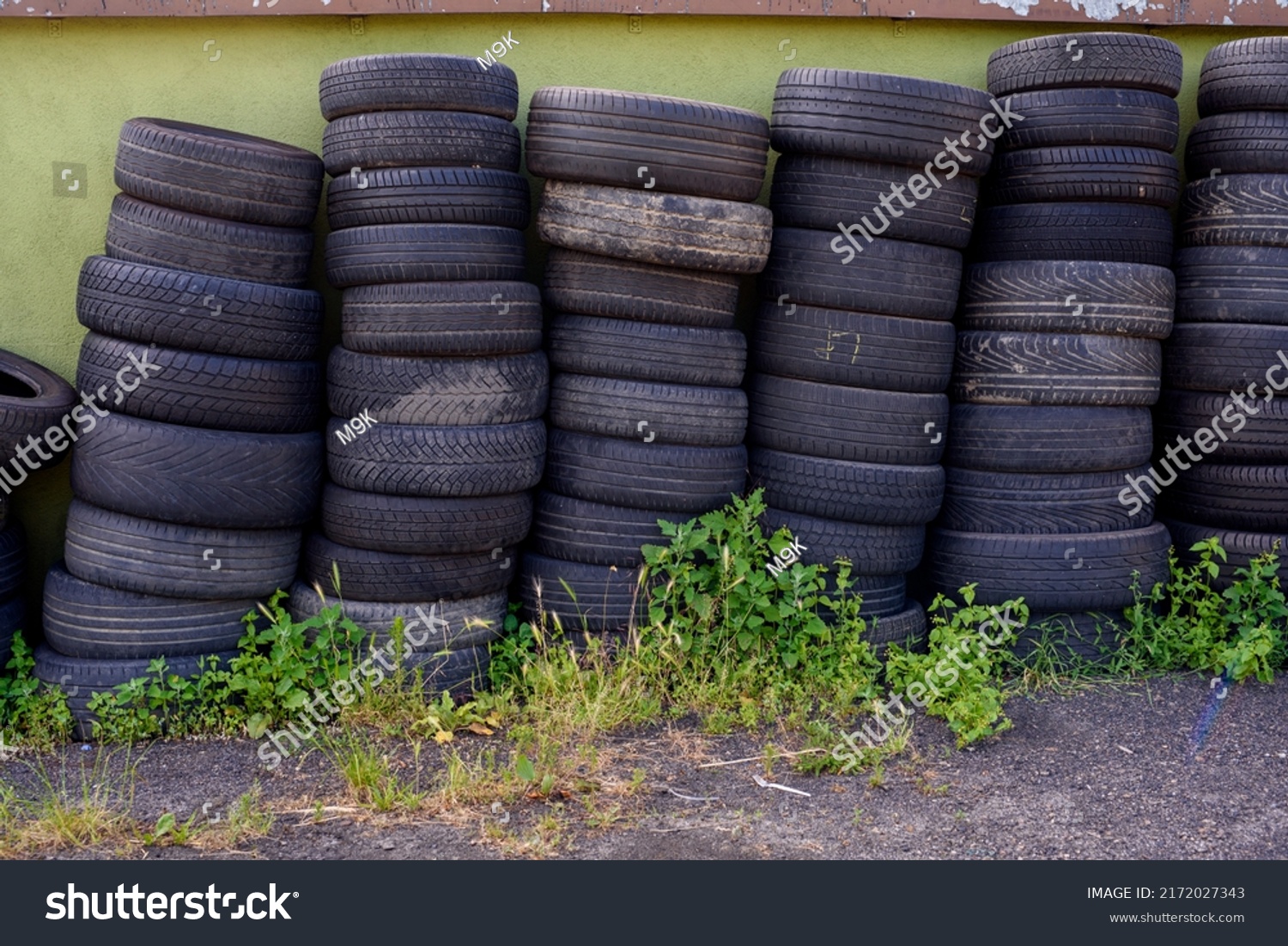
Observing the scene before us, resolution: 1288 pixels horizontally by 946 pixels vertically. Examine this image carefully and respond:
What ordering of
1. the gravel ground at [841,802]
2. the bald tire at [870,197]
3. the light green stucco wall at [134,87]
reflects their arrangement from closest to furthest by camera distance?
the gravel ground at [841,802] → the bald tire at [870,197] → the light green stucco wall at [134,87]

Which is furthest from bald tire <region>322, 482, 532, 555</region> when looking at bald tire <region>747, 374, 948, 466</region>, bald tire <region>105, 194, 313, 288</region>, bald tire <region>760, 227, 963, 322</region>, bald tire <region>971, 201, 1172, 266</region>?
bald tire <region>971, 201, 1172, 266</region>

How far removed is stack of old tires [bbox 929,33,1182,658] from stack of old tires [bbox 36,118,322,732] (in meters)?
3.17

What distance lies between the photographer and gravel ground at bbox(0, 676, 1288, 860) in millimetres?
4133

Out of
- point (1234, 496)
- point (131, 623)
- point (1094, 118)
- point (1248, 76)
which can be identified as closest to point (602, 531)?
point (131, 623)

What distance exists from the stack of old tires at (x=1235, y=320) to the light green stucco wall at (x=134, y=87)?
2695mm

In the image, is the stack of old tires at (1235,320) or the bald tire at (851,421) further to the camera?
the stack of old tires at (1235,320)

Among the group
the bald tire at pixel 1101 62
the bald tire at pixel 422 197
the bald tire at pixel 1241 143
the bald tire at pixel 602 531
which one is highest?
the bald tire at pixel 1101 62

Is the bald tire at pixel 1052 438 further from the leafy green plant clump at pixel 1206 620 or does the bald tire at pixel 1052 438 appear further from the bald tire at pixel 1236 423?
the leafy green plant clump at pixel 1206 620

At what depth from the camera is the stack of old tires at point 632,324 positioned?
5.26 m

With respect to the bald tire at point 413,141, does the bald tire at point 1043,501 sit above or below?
below

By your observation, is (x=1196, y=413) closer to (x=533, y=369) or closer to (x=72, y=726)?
(x=533, y=369)

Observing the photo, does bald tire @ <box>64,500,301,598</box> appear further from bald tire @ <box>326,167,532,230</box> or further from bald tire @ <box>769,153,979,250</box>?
Result: bald tire @ <box>769,153,979,250</box>

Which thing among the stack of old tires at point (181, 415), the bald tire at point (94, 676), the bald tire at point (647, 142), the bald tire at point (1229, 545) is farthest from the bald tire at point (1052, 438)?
the bald tire at point (94, 676)

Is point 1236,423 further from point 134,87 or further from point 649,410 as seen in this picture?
point 134,87
